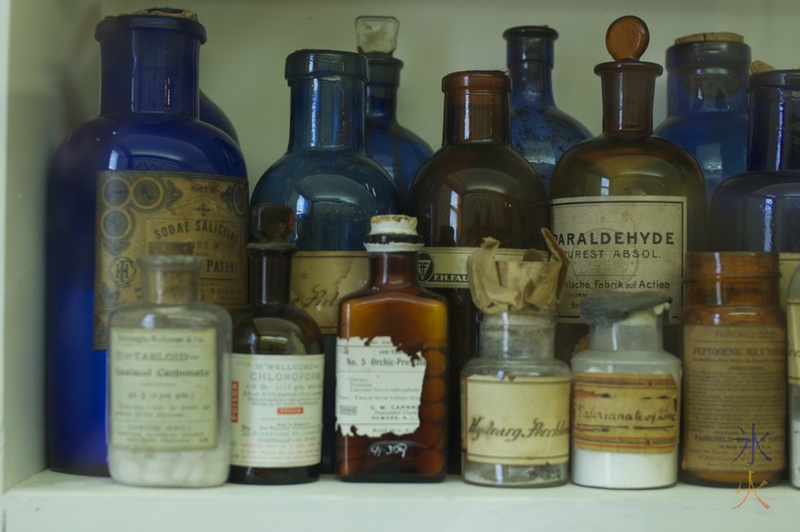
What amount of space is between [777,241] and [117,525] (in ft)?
1.55

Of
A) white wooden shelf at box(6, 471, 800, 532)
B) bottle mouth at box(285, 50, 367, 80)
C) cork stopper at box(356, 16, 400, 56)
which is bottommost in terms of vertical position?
white wooden shelf at box(6, 471, 800, 532)

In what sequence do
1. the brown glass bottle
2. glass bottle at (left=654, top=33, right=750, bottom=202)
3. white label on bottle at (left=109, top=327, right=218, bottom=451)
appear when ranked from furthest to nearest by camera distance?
glass bottle at (left=654, top=33, right=750, bottom=202) → the brown glass bottle → white label on bottle at (left=109, top=327, right=218, bottom=451)

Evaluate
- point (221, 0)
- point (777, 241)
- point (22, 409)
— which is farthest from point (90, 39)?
point (777, 241)

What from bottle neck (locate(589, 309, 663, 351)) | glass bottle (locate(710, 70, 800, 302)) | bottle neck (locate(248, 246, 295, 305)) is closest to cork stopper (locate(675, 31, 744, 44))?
glass bottle (locate(710, 70, 800, 302))

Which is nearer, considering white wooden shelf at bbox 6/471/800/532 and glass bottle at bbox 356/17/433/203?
white wooden shelf at bbox 6/471/800/532

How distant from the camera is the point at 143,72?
0.66m

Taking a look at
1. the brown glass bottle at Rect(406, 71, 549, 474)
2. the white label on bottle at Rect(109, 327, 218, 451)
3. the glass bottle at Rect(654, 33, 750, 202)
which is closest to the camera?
the white label on bottle at Rect(109, 327, 218, 451)

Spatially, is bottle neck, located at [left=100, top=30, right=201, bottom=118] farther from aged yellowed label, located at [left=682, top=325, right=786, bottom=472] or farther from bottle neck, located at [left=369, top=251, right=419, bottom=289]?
aged yellowed label, located at [left=682, top=325, right=786, bottom=472]

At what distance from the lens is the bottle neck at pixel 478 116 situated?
688mm

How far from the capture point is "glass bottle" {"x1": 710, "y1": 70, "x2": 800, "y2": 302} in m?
0.66

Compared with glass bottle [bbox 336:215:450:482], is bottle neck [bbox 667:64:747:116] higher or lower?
higher

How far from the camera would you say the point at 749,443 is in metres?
0.60

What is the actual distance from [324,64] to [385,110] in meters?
0.13

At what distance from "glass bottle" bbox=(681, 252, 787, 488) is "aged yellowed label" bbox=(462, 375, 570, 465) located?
3.6 inches
